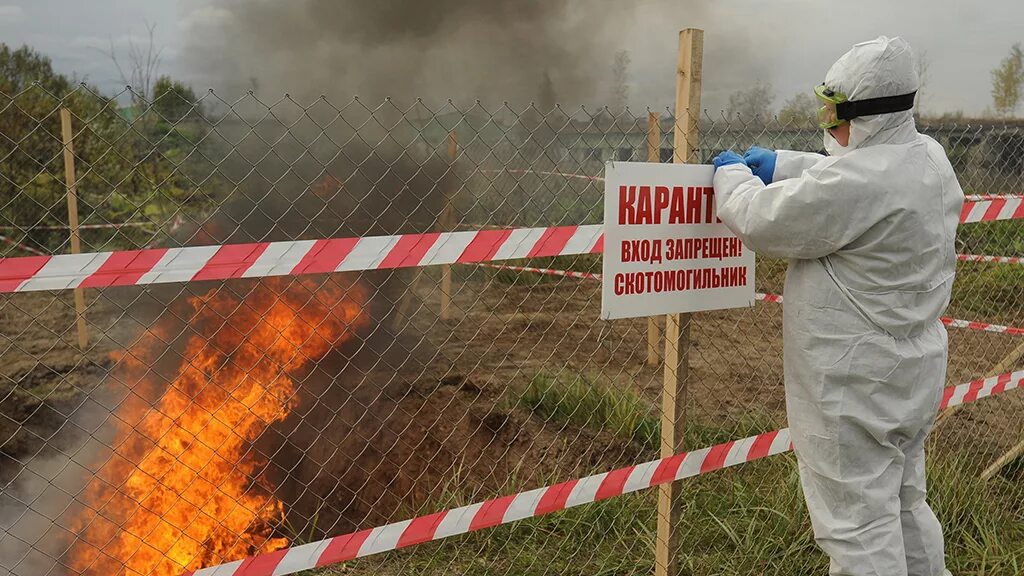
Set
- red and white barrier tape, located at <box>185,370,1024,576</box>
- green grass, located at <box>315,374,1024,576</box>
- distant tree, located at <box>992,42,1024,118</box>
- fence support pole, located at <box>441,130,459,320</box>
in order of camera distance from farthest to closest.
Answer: distant tree, located at <box>992,42,1024,118</box> → fence support pole, located at <box>441,130,459,320</box> → green grass, located at <box>315,374,1024,576</box> → red and white barrier tape, located at <box>185,370,1024,576</box>

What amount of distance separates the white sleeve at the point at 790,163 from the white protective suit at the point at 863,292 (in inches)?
5.5

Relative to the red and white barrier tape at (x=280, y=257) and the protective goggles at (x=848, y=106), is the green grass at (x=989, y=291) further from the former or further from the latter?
the red and white barrier tape at (x=280, y=257)

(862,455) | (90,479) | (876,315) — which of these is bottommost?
(90,479)

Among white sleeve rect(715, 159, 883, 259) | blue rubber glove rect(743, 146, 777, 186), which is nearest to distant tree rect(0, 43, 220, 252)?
blue rubber glove rect(743, 146, 777, 186)

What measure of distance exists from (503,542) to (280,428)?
223cm

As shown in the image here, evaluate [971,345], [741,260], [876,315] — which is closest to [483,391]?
[741,260]

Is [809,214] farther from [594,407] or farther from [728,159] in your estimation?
[594,407]

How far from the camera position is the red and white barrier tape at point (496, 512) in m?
2.05

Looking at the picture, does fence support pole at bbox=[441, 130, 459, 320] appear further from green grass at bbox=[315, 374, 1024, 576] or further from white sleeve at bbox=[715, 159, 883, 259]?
white sleeve at bbox=[715, 159, 883, 259]

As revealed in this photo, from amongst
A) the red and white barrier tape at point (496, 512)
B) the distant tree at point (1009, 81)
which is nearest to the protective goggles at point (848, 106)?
the red and white barrier tape at point (496, 512)

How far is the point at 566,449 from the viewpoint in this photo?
15.3 ft

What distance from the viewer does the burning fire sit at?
3.86m

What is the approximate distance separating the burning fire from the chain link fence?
2cm

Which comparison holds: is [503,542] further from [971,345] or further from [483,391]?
[971,345]
